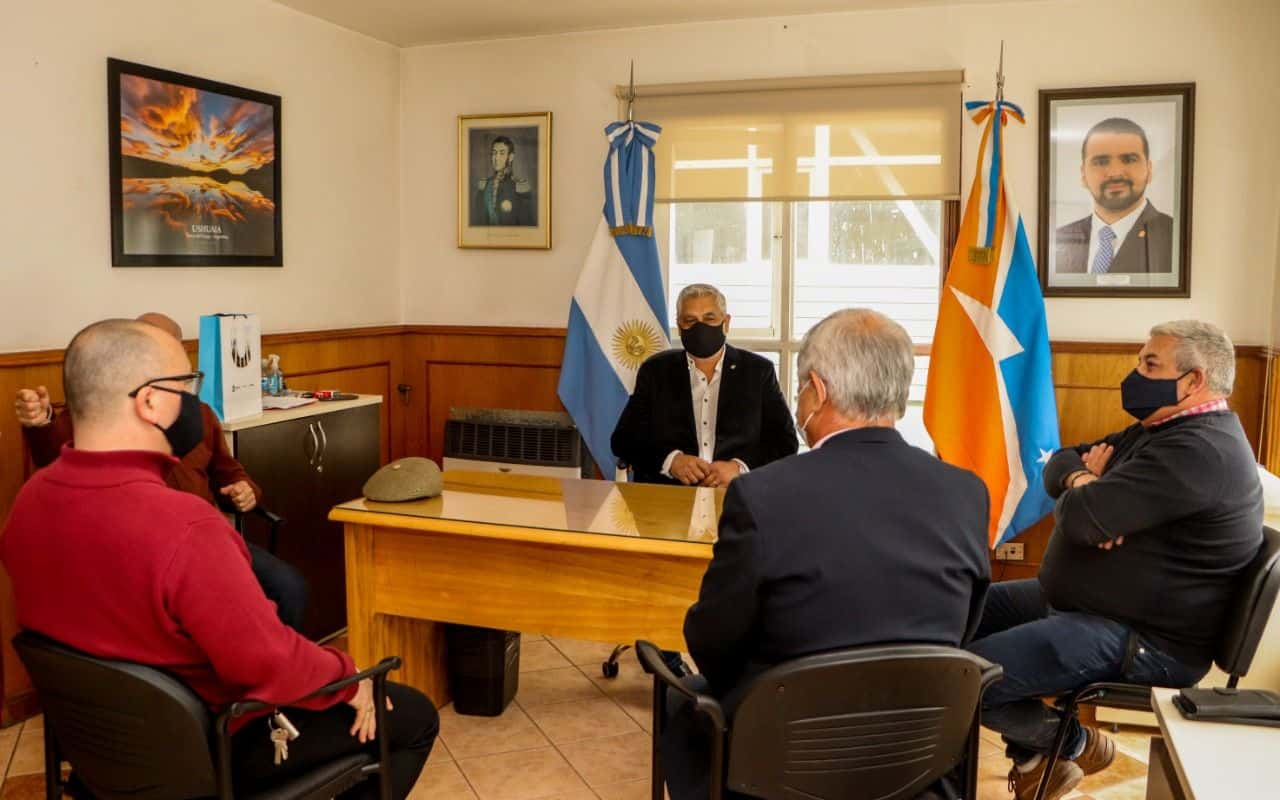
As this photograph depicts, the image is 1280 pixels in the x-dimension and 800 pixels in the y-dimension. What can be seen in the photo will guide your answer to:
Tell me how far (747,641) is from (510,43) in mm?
4086

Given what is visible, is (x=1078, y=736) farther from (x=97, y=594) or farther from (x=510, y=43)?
(x=510, y=43)

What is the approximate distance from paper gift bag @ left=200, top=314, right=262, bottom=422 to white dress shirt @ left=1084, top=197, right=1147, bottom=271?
3.34m

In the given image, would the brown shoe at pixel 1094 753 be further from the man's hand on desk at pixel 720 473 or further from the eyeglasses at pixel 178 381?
the eyeglasses at pixel 178 381

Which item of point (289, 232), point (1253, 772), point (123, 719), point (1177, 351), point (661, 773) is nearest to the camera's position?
point (1253, 772)

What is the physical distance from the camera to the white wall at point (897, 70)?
14.1ft

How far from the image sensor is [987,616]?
2.97m

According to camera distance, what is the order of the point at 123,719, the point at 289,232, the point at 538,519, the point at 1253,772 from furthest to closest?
the point at 289,232
the point at 538,519
the point at 123,719
the point at 1253,772

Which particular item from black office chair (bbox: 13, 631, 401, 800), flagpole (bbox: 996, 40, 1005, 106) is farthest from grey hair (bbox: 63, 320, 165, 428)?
flagpole (bbox: 996, 40, 1005, 106)

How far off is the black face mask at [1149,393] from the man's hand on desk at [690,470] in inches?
54.2

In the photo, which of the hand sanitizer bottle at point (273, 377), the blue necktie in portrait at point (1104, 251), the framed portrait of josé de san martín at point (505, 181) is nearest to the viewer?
the hand sanitizer bottle at point (273, 377)

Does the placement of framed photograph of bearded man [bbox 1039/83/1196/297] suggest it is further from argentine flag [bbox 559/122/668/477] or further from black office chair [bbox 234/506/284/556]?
black office chair [bbox 234/506/284/556]

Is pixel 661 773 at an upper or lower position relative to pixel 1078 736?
upper

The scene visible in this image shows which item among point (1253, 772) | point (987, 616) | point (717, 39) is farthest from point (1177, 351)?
point (717, 39)

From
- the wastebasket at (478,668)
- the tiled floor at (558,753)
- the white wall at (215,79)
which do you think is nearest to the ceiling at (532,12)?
the white wall at (215,79)
